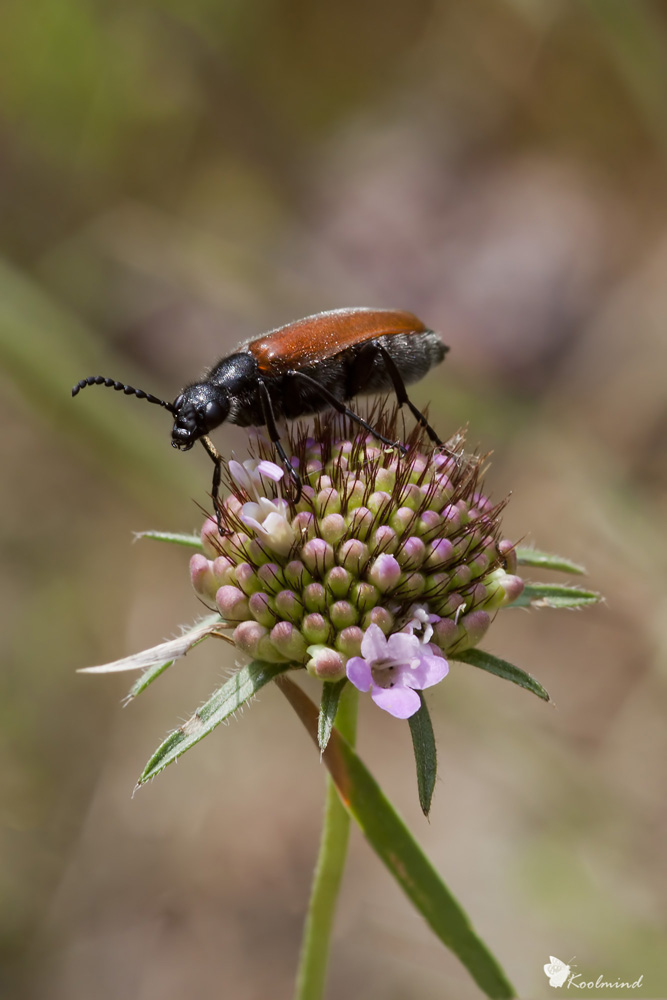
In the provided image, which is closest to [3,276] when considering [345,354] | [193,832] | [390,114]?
[345,354]

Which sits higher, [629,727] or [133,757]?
[629,727]

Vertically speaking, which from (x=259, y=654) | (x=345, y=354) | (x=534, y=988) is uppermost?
(x=345, y=354)

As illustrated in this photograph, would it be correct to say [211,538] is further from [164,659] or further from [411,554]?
[411,554]

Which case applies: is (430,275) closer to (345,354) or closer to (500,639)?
(500,639)

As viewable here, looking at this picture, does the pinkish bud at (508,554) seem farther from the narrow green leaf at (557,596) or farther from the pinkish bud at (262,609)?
the pinkish bud at (262,609)

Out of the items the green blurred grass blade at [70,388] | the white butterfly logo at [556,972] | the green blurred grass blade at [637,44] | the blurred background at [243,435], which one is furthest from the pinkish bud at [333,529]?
the green blurred grass blade at [637,44]

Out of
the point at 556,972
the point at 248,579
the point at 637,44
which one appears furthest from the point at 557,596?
the point at 637,44

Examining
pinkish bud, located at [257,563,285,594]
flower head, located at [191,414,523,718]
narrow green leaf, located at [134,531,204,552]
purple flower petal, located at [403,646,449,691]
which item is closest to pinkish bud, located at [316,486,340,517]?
flower head, located at [191,414,523,718]
